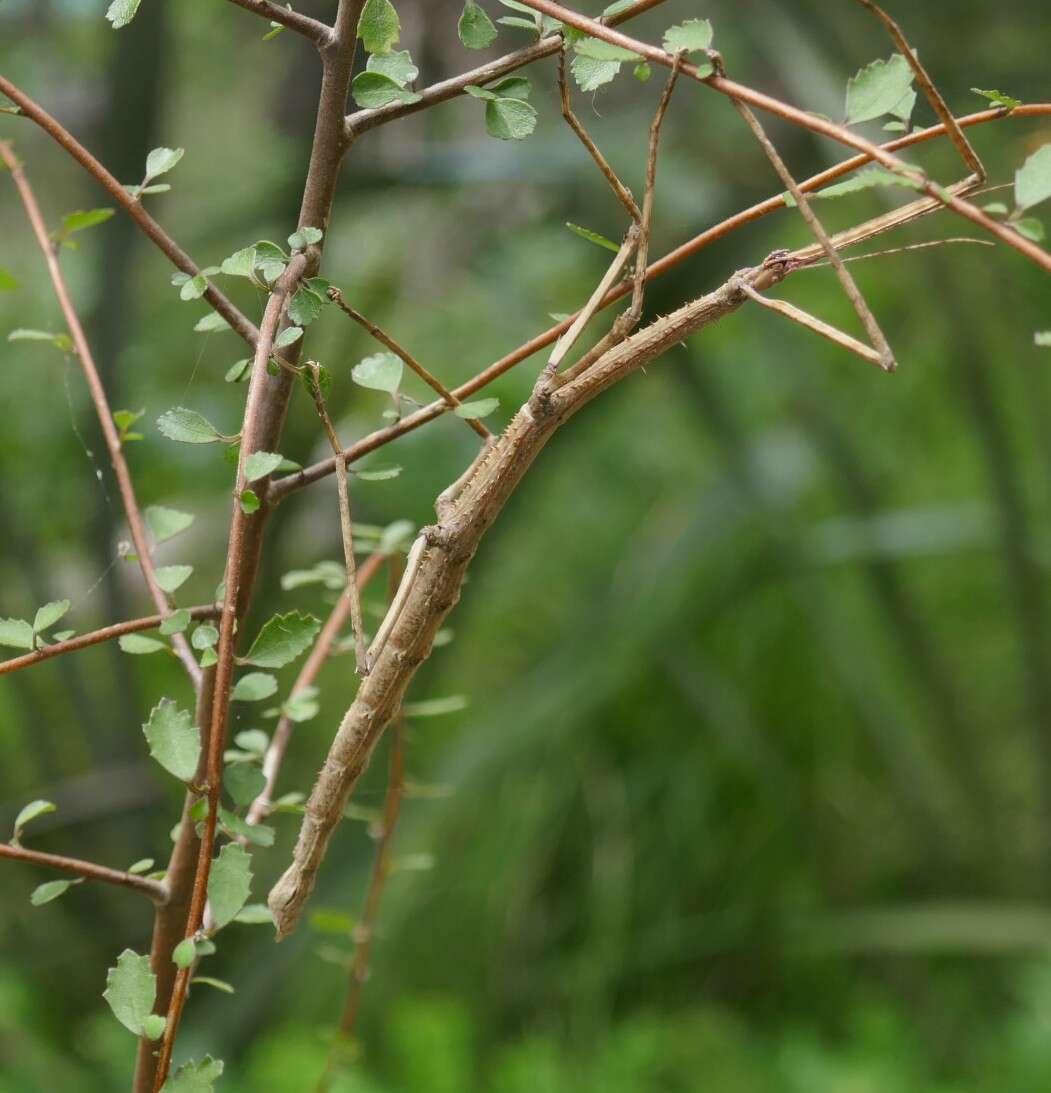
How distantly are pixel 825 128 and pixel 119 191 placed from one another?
0.66 ft

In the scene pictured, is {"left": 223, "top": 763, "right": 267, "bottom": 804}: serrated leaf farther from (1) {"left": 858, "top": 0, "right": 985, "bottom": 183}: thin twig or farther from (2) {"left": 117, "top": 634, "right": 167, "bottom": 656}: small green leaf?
(1) {"left": 858, "top": 0, "right": 985, "bottom": 183}: thin twig

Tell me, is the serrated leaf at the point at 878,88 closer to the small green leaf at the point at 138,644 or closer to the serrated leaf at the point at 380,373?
the serrated leaf at the point at 380,373

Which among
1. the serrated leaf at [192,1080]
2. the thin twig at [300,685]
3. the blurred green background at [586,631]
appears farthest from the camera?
the blurred green background at [586,631]

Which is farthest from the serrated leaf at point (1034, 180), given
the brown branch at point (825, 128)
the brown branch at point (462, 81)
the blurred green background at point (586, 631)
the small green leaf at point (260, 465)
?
the blurred green background at point (586, 631)

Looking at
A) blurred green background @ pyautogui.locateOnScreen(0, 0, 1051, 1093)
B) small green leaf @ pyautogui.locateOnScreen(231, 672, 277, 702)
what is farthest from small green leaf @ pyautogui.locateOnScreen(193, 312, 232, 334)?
blurred green background @ pyautogui.locateOnScreen(0, 0, 1051, 1093)

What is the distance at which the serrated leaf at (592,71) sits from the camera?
1.12 feet

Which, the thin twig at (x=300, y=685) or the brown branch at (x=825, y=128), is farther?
the thin twig at (x=300, y=685)

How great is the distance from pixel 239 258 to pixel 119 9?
8 centimetres

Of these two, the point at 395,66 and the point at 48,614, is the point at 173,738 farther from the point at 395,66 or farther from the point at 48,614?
the point at 395,66

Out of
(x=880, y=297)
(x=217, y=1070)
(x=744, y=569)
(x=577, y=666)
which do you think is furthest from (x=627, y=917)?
(x=217, y=1070)

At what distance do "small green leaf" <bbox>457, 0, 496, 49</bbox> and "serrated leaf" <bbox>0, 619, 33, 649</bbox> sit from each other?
0.21 metres

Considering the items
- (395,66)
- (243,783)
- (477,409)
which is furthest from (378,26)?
(243,783)

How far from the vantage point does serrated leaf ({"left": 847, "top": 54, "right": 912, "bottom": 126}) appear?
344 mm

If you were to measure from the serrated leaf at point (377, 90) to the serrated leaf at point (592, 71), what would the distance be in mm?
50
